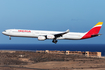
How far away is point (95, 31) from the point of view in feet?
226

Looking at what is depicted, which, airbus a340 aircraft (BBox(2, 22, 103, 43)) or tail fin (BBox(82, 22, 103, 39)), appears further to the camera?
tail fin (BBox(82, 22, 103, 39))

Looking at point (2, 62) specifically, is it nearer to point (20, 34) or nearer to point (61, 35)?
point (20, 34)

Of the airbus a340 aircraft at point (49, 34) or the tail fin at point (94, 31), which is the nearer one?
the airbus a340 aircraft at point (49, 34)

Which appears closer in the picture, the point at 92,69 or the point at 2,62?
the point at 92,69

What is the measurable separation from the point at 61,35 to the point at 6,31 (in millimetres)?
17969

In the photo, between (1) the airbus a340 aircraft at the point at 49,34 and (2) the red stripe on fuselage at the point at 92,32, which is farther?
(2) the red stripe on fuselage at the point at 92,32

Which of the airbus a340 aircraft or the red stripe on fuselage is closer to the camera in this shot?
the airbus a340 aircraft

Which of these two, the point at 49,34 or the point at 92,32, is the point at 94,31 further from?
the point at 49,34

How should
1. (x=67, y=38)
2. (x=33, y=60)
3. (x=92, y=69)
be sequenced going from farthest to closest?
(x=67, y=38)
(x=33, y=60)
(x=92, y=69)

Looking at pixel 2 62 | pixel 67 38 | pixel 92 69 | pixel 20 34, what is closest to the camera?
pixel 92 69

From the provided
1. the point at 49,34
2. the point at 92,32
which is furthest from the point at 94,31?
the point at 49,34

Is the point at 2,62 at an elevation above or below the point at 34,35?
below

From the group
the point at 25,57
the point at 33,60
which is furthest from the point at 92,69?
the point at 25,57

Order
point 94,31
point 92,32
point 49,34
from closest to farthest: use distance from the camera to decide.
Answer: point 49,34 < point 92,32 < point 94,31
